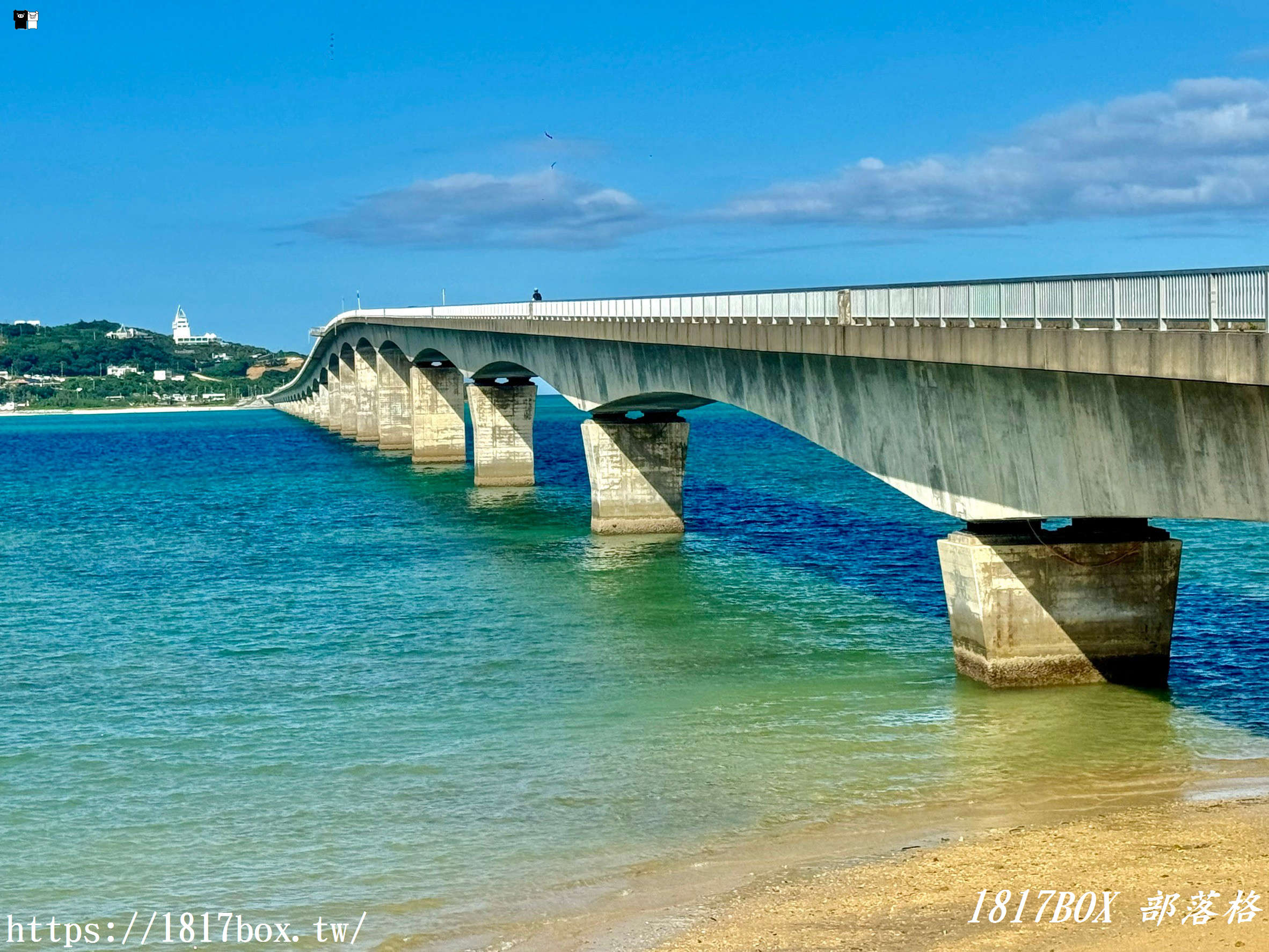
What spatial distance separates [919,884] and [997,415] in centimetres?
1088

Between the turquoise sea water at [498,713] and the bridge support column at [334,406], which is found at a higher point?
the bridge support column at [334,406]

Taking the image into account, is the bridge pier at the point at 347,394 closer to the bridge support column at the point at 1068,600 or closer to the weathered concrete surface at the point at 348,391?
the weathered concrete surface at the point at 348,391

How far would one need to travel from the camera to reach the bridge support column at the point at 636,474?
51719 mm

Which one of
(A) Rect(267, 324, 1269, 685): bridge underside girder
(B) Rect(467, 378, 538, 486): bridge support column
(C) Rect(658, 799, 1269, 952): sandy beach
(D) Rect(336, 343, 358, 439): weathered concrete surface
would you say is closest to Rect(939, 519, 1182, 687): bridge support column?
(A) Rect(267, 324, 1269, 685): bridge underside girder

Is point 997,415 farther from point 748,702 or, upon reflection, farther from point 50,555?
point 50,555

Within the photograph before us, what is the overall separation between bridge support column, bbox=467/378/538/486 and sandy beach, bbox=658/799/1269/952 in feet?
181

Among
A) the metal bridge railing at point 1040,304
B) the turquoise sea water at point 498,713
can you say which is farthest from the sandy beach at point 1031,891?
the metal bridge railing at point 1040,304

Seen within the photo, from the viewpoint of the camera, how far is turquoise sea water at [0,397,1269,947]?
18.7 m

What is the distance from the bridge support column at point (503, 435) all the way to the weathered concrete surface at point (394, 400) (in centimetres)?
3200

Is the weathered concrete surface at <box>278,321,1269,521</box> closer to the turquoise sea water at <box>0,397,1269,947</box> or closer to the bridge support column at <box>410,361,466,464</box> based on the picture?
the turquoise sea water at <box>0,397,1269,947</box>

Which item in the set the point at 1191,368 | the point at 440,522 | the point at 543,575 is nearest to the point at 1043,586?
the point at 1191,368

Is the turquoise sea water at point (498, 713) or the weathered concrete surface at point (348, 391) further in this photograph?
the weathered concrete surface at point (348, 391)

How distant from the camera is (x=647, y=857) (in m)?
18.2

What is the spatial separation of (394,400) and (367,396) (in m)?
15.0
